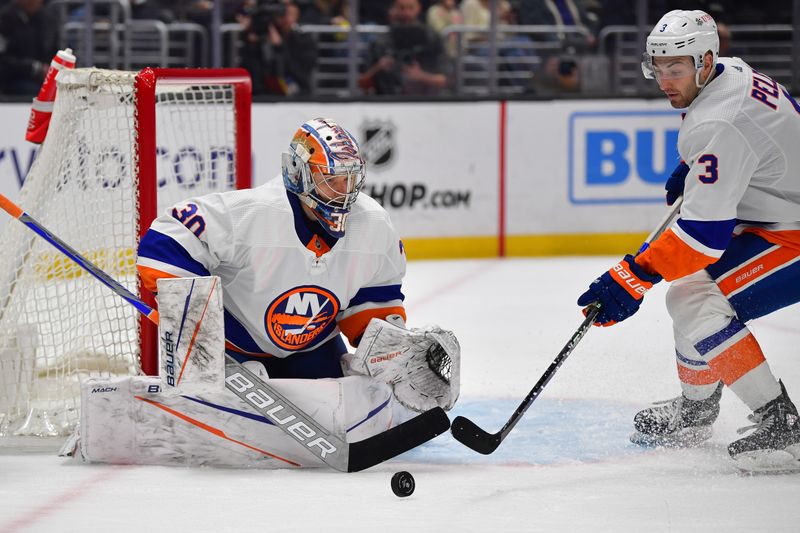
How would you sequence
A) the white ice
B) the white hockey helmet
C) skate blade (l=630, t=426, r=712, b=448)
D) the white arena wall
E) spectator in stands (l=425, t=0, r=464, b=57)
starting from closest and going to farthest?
the white ice < the white hockey helmet < skate blade (l=630, t=426, r=712, b=448) < the white arena wall < spectator in stands (l=425, t=0, r=464, b=57)

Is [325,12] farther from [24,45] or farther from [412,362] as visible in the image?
[412,362]

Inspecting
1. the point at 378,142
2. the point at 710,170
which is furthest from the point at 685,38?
the point at 378,142

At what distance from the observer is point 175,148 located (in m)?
4.12

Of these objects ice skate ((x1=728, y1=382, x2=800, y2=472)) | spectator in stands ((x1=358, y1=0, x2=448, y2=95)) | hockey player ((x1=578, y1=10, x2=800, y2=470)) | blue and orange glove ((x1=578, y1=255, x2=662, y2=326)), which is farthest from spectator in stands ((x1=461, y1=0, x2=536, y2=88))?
ice skate ((x1=728, y1=382, x2=800, y2=472))

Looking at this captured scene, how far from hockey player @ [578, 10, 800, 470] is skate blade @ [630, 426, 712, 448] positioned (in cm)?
25

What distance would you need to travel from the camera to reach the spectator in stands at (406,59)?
6.68 metres

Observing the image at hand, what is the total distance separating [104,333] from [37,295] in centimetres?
23

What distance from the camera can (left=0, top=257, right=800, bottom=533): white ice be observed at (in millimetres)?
2369

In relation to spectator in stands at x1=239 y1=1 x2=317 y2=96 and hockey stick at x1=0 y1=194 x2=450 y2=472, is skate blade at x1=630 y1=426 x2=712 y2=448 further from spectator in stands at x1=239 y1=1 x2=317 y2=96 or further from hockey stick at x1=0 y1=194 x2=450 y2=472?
spectator in stands at x1=239 y1=1 x2=317 y2=96

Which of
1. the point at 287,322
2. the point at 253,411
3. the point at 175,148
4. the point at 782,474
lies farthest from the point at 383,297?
the point at 175,148

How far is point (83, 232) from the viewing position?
3.44 meters

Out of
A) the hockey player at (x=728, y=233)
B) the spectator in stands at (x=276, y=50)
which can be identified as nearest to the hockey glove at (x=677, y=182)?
the hockey player at (x=728, y=233)

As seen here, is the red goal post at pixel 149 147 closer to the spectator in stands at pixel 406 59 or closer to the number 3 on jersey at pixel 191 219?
the number 3 on jersey at pixel 191 219

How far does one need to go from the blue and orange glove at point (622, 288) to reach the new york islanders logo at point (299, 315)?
2.01 ft
